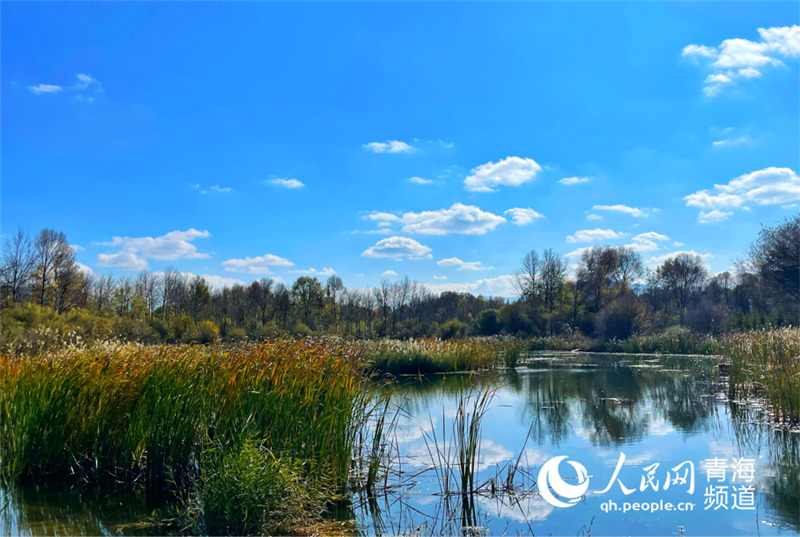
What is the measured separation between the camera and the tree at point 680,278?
141 feet

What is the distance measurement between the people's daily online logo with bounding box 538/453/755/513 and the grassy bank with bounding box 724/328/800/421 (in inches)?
96.1

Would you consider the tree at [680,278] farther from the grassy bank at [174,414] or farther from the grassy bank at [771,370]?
the grassy bank at [174,414]

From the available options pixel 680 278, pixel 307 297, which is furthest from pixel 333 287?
pixel 680 278

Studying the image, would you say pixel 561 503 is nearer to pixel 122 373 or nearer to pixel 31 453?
pixel 122 373

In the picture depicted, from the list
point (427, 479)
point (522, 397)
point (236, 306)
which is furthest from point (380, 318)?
point (427, 479)

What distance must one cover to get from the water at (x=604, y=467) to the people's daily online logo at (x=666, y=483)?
0.02 metres

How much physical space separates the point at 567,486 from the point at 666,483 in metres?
1.12

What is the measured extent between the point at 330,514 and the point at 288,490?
3.23ft

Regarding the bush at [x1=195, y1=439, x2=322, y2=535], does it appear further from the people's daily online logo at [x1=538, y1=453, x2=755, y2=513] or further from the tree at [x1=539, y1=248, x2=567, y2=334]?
the tree at [x1=539, y1=248, x2=567, y2=334]

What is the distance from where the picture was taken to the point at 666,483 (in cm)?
627

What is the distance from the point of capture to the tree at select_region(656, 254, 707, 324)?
141 ft

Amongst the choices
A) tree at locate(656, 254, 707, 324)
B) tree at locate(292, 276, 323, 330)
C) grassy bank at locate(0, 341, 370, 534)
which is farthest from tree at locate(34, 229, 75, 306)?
tree at locate(656, 254, 707, 324)

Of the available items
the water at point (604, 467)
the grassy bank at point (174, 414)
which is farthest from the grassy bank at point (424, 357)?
the grassy bank at point (174, 414)

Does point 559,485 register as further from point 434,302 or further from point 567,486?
point 434,302
